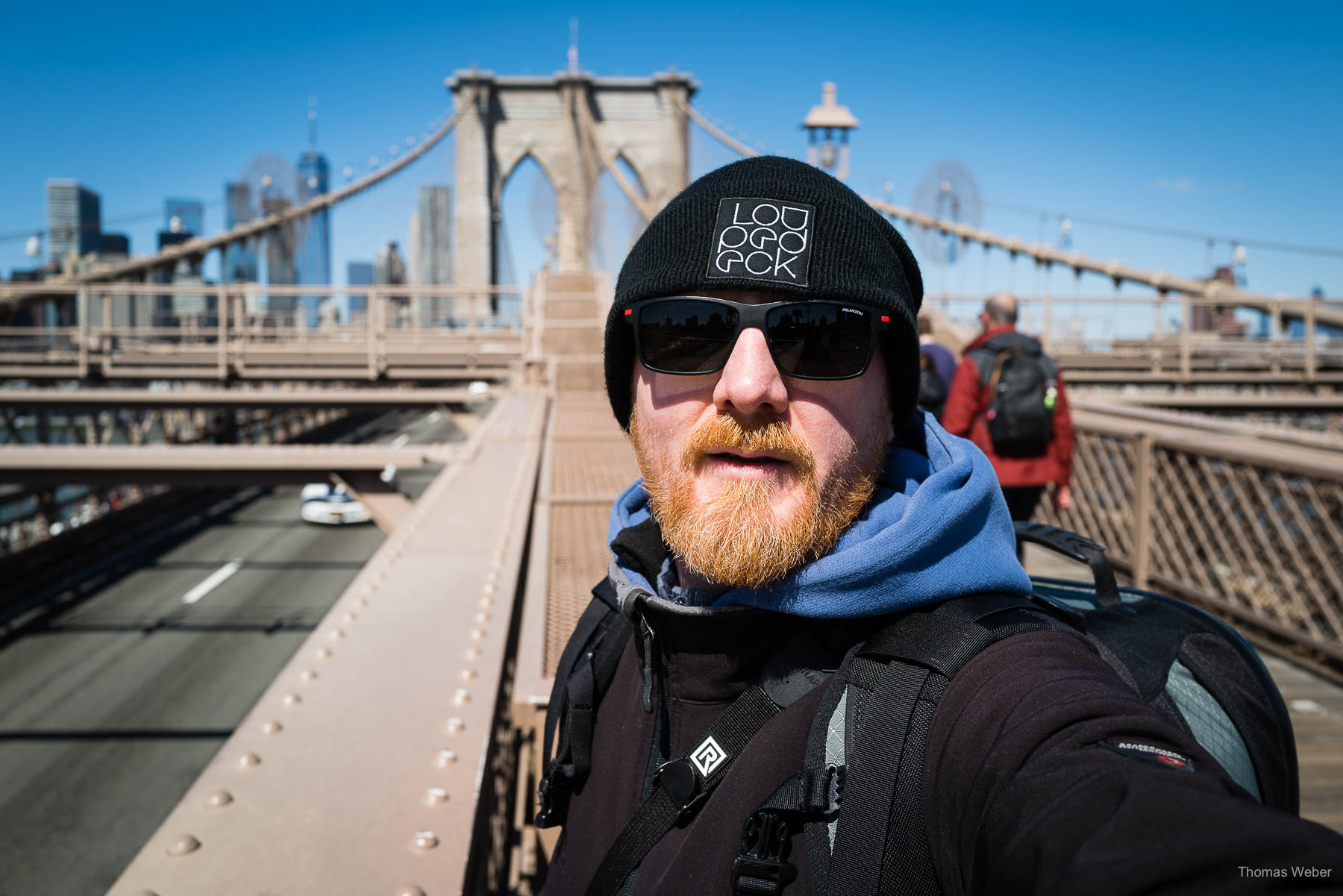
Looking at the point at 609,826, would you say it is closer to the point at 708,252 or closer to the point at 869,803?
the point at 869,803

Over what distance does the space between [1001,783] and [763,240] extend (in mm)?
596

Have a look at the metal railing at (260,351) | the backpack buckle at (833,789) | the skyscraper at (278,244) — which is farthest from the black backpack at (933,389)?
the skyscraper at (278,244)

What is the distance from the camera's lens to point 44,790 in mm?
9898

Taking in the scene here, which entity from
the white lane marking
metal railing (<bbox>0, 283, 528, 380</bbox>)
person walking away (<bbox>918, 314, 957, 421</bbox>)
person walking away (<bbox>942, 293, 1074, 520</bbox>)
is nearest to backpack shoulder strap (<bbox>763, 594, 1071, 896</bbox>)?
person walking away (<bbox>942, 293, 1074, 520</bbox>)

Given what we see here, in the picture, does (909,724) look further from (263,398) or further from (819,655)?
(263,398)

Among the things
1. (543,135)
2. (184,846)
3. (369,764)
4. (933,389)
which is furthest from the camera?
(543,135)

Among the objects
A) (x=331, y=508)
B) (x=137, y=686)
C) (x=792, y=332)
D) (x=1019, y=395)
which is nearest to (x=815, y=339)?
(x=792, y=332)

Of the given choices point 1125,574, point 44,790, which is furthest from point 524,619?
point 44,790

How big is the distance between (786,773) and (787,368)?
420mm

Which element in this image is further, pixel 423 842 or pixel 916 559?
pixel 423 842

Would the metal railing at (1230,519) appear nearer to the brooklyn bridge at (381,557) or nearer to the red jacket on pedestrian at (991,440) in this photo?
the brooklyn bridge at (381,557)

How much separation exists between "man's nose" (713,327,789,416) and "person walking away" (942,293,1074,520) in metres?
3.29

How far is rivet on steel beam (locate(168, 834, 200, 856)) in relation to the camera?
1133 millimetres

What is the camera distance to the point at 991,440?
13.7ft
